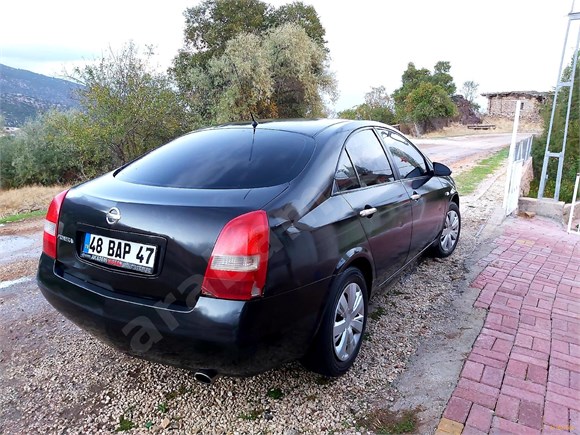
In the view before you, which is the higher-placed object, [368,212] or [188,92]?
[188,92]

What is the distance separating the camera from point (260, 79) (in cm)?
1891

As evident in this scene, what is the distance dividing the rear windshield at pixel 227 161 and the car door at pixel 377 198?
0.36 meters

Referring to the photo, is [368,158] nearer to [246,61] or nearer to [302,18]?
[246,61]

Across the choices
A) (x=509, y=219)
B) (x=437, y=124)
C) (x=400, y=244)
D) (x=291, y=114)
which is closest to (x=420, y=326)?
(x=400, y=244)

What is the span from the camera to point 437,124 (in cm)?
3656

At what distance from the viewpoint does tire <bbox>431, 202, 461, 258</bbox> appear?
4.65 meters

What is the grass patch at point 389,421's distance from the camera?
2209 mm

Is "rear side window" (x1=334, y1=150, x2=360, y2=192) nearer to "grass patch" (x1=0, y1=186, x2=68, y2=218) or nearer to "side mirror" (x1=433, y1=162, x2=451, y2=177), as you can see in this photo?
"side mirror" (x1=433, y1=162, x2=451, y2=177)

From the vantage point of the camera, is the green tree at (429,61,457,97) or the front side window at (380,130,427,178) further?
the green tree at (429,61,457,97)

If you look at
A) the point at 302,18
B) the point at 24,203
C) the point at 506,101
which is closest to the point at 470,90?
the point at 506,101

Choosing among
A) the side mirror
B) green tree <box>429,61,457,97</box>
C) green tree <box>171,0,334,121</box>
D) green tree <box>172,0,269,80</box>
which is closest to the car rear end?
the side mirror

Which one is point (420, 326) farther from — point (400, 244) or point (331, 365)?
point (331, 365)

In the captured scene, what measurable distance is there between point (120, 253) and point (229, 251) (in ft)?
2.00

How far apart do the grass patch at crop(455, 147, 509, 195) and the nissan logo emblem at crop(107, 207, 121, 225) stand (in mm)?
8122
